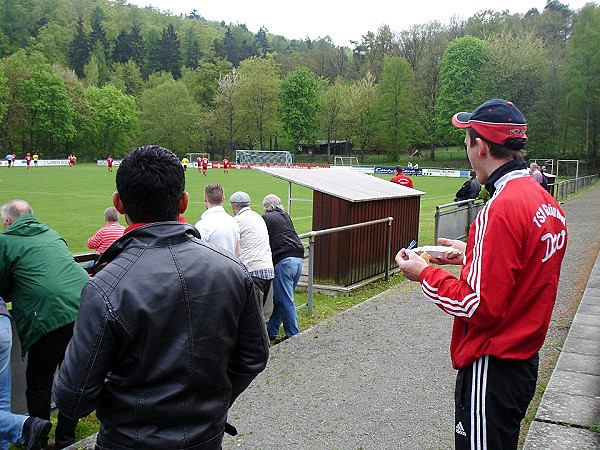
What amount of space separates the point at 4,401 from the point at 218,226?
121 inches

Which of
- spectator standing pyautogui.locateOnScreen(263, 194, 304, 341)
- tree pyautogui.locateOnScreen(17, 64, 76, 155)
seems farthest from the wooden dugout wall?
tree pyautogui.locateOnScreen(17, 64, 76, 155)

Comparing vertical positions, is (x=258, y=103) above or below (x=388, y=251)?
above

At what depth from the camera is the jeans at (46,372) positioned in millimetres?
4625

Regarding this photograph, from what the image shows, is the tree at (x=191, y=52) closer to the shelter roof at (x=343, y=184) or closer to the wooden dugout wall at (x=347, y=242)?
the shelter roof at (x=343, y=184)

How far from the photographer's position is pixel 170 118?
298 feet

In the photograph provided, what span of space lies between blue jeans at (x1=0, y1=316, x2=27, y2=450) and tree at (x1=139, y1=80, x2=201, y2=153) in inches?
3472

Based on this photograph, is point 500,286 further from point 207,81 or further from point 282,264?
point 207,81

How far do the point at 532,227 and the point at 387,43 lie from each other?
108754mm

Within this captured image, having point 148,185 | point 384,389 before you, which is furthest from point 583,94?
point 148,185

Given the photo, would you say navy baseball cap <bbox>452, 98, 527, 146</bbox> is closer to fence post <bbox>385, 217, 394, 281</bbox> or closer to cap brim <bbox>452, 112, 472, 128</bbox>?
cap brim <bbox>452, 112, 472, 128</bbox>

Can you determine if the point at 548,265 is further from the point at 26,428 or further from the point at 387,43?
the point at 387,43

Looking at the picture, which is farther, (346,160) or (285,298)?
(346,160)

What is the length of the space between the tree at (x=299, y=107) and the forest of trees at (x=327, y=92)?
15cm

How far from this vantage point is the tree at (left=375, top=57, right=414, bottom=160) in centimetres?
8162
